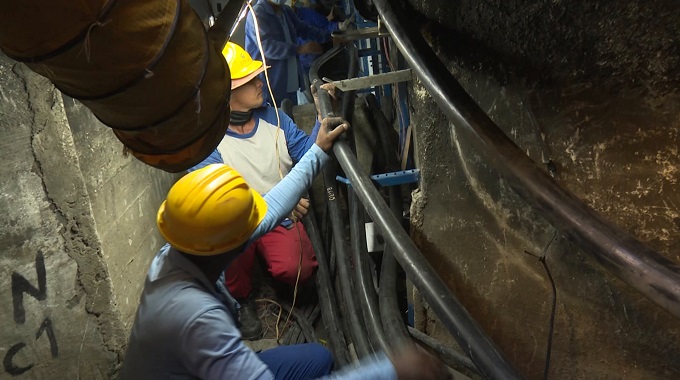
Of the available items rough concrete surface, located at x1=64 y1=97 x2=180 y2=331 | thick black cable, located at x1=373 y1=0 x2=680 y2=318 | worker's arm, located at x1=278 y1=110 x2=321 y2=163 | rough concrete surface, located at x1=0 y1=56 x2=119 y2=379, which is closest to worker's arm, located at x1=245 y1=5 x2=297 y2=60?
worker's arm, located at x1=278 y1=110 x2=321 y2=163

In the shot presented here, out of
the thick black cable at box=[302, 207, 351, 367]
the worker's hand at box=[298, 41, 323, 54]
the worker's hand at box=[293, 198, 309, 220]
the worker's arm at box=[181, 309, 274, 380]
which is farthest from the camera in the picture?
the worker's hand at box=[298, 41, 323, 54]

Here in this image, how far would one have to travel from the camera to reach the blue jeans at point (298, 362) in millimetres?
1723

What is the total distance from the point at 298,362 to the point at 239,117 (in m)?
1.35

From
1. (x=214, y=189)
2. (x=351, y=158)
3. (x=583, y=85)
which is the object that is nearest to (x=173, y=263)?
(x=214, y=189)

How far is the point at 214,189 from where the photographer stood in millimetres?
1244

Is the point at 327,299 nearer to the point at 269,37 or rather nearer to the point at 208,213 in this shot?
the point at 208,213

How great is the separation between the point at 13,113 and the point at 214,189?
0.79 metres

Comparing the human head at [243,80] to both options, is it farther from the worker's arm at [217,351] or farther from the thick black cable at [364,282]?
the worker's arm at [217,351]

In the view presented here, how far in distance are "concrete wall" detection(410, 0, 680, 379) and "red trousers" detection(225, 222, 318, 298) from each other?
4.19ft

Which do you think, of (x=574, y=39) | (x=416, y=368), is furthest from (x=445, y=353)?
(x=574, y=39)

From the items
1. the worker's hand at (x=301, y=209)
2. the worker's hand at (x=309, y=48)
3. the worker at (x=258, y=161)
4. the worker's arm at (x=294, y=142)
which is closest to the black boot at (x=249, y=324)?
the worker at (x=258, y=161)

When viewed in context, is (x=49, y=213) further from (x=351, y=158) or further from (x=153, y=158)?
(x=351, y=158)

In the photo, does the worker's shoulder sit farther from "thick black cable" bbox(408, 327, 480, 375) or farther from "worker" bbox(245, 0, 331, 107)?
"thick black cable" bbox(408, 327, 480, 375)

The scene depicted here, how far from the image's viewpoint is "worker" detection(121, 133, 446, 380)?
1135 millimetres
